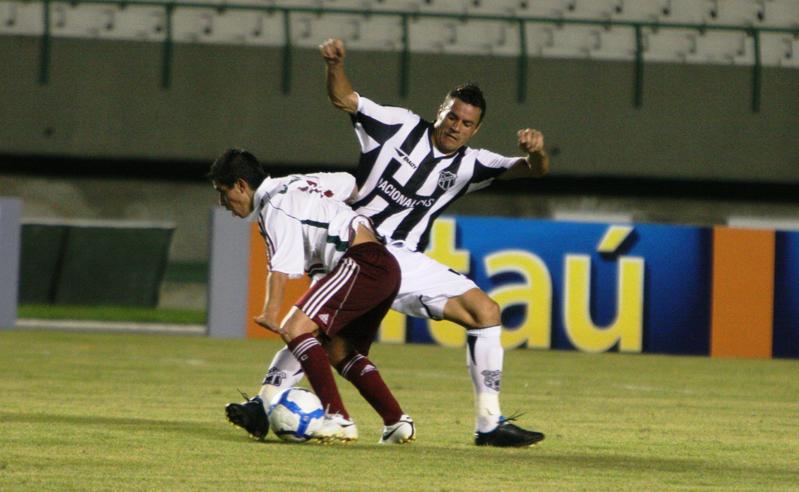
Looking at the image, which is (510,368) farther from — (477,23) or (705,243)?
(477,23)

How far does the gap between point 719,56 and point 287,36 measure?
6374 millimetres

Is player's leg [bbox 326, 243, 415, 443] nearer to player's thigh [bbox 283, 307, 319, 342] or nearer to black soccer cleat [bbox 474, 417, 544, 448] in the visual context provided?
player's thigh [bbox 283, 307, 319, 342]

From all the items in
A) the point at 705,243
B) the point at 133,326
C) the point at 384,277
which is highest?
the point at 384,277

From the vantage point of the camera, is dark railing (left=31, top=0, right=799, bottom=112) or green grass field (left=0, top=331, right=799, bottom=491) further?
dark railing (left=31, top=0, right=799, bottom=112)

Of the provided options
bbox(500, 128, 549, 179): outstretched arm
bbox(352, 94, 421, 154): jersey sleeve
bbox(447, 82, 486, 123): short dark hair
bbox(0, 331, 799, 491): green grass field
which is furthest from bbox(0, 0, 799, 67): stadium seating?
bbox(447, 82, 486, 123): short dark hair

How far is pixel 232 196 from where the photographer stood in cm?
687

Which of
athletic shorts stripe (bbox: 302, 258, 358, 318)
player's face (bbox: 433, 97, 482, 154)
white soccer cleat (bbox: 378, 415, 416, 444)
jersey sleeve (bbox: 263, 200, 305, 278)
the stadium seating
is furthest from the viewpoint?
the stadium seating

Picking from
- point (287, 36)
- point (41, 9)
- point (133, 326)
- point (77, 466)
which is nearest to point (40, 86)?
point (41, 9)

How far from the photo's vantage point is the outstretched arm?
7094 millimetres

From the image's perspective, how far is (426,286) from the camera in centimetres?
726

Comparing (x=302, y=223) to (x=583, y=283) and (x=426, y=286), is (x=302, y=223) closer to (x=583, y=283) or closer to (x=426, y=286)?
(x=426, y=286)

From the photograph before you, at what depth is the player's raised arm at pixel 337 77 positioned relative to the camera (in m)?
6.98

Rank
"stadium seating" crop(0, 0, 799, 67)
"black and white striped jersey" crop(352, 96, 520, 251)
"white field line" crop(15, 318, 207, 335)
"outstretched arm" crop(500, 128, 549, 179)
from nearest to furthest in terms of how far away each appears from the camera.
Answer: "outstretched arm" crop(500, 128, 549, 179) < "black and white striped jersey" crop(352, 96, 520, 251) < "white field line" crop(15, 318, 207, 335) < "stadium seating" crop(0, 0, 799, 67)

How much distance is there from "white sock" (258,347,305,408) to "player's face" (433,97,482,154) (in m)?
1.29
